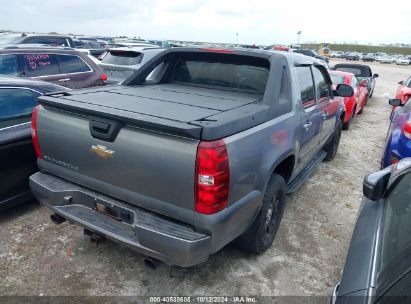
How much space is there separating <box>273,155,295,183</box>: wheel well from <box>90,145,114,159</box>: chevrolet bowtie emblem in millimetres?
1737

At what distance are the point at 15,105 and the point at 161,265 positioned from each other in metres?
2.56

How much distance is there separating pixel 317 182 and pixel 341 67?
9.66 meters

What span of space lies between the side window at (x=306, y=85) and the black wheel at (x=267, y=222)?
1118 mm

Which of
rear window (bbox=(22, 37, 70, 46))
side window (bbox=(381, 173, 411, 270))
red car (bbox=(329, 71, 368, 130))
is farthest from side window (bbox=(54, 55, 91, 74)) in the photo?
side window (bbox=(381, 173, 411, 270))

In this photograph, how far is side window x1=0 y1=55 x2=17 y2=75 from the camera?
20.3 ft

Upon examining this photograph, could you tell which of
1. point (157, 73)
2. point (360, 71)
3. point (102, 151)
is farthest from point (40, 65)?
point (360, 71)

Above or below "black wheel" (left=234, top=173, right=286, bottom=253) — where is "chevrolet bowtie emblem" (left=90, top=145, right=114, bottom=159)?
above

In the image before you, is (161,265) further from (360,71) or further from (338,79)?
(360,71)

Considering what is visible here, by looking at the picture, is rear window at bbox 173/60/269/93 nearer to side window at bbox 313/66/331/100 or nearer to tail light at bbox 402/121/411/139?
side window at bbox 313/66/331/100

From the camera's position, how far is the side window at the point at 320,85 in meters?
4.32

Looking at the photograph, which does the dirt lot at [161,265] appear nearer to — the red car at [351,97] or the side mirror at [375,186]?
the side mirror at [375,186]

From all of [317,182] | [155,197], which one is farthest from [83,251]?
[317,182]

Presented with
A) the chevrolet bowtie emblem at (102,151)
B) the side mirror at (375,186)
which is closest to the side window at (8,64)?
the chevrolet bowtie emblem at (102,151)

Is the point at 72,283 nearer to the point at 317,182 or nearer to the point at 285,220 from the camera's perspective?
the point at 285,220
